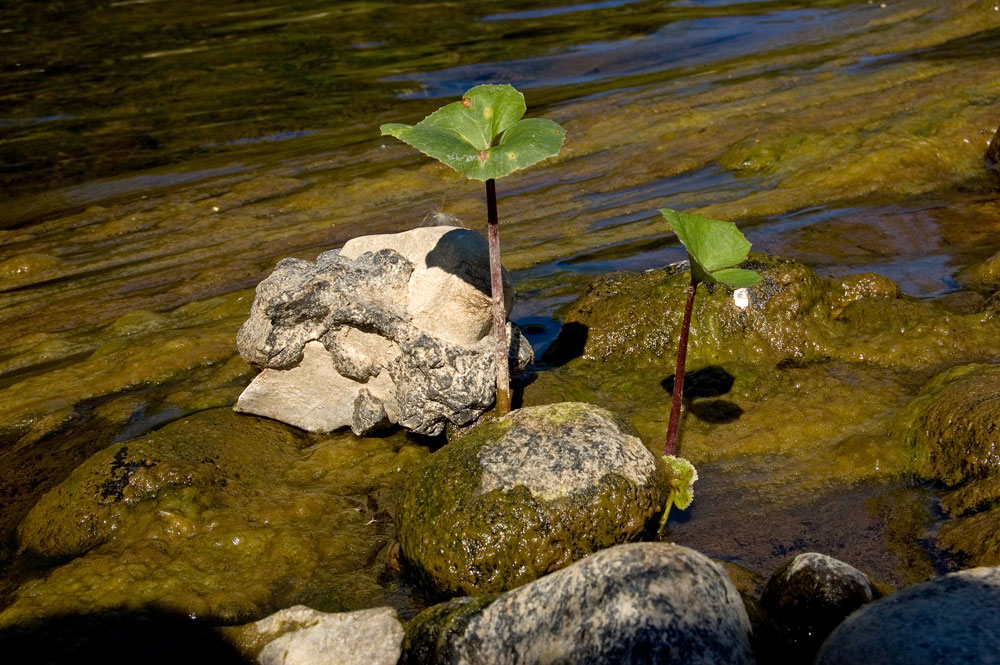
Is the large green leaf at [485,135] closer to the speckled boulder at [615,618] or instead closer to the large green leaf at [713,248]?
the large green leaf at [713,248]

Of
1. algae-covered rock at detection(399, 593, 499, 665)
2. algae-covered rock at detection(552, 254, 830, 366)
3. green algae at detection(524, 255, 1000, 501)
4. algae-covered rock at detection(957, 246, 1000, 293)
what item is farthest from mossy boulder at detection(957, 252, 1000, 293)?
algae-covered rock at detection(399, 593, 499, 665)

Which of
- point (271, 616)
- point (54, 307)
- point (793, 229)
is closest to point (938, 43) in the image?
point (793, 229)

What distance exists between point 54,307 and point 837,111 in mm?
6799

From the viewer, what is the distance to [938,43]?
11.5 metres

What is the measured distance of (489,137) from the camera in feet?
11.0

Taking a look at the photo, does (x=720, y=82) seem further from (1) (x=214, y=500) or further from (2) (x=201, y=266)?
(1) (x=214, y=500)

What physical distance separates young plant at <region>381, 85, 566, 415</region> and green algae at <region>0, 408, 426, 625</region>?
99 cm

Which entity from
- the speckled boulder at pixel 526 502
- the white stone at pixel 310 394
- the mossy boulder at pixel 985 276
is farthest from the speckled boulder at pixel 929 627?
the mossy boulder at pixel 985 276

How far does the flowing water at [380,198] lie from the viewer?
3.59 metres

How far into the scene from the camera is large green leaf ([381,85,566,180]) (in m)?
3.18

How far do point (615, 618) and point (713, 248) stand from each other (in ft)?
4.61

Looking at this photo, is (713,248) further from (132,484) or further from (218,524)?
(132,484)

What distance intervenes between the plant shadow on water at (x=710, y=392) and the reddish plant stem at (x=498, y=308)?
2.89 feet

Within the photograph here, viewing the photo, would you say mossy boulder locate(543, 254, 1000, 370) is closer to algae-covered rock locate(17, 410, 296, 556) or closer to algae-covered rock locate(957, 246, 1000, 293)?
algae-covered rock locate(957, 246, 1000, 293)
